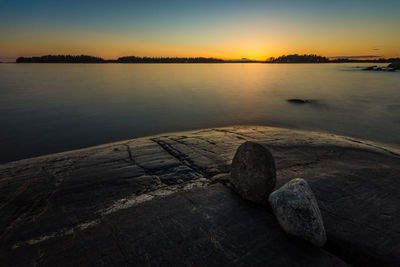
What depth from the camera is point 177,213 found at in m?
3.08

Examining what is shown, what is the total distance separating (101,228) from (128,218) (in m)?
0.36

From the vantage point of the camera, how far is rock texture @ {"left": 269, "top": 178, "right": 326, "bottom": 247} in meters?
2.49

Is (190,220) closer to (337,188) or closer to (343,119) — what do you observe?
(337,188)

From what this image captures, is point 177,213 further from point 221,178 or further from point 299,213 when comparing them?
point 299,213

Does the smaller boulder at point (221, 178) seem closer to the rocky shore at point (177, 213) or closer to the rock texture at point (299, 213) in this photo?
the rocky shore at point (177, 213)

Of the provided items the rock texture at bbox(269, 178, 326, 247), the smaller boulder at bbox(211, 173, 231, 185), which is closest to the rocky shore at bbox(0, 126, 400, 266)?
the smaller boulder at bbox(211, 173, 231, 185)

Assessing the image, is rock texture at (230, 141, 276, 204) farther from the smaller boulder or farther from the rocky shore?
the smaller boulder

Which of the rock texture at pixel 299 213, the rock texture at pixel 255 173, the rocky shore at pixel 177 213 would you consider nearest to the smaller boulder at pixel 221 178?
the rocky shore at pixel 177 213

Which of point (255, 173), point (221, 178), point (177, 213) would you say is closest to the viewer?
point (177, 213)

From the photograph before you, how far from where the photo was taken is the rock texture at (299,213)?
8.16 feet

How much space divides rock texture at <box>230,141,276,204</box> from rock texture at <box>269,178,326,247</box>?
422mm

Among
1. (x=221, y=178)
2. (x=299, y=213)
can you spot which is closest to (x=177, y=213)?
(x=221, y=178)

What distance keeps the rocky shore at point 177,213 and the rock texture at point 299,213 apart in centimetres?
12

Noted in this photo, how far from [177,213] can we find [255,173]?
139cm
